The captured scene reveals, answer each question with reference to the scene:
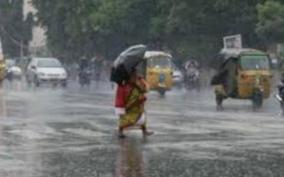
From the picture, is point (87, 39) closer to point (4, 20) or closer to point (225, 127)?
point (4, 20)

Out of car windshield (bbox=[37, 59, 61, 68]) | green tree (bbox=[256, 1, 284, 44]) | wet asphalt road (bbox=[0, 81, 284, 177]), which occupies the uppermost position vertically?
green tree (bbox=[256, 1, 284, 44])

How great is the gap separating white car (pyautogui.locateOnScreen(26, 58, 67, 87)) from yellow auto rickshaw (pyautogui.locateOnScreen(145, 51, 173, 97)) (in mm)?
11355

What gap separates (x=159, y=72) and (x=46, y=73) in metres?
12.5

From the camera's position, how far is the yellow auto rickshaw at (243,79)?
2867 cm

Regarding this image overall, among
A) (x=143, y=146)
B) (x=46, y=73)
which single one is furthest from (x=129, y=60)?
(x=46, y=73)

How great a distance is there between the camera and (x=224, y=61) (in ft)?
96.6

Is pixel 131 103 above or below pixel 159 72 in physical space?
below

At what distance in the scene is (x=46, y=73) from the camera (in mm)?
50031

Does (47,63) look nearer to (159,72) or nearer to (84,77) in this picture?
(84,77)

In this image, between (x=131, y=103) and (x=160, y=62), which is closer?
(x=131, y=103)

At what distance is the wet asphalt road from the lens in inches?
457

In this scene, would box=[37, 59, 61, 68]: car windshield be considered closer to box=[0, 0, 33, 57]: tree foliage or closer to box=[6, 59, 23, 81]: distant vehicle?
box=[6, 59, 23, 81]: distant vehicle

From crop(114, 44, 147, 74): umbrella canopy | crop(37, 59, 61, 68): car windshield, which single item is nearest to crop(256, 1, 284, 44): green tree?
crop(37, 59, 61, 68): car windshield

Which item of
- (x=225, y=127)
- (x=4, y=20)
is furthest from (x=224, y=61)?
(x=4, y=20)
